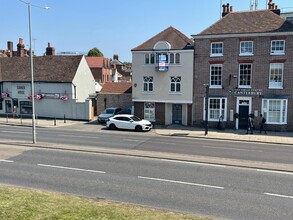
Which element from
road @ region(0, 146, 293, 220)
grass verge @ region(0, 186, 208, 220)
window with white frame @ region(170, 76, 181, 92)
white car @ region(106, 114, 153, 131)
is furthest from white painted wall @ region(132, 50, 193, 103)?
grass verge @ region(0, 186, 208, 220)

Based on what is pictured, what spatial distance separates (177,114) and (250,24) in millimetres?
11350

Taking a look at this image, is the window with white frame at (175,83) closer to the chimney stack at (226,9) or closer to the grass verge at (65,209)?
the chimney stack at (226,9)

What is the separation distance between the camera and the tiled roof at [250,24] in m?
27.7

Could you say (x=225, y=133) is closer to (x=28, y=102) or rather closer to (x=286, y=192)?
(x=286, y=192)

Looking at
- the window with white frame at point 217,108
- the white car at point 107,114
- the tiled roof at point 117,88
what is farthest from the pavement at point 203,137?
the tiled roof at point 117,88

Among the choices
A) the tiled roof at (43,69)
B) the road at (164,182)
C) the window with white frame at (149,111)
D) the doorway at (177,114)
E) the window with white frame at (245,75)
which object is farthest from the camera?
the tiled roof at (43,69)

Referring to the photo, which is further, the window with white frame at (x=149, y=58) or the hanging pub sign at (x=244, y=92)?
the window with white frame at (x=149, y=58)

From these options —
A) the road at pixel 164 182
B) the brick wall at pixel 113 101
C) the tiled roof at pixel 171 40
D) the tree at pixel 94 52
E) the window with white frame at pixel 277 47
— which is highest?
the tree at pixel 94 52

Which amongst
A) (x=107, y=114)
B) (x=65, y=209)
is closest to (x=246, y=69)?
(x=107, y=114)

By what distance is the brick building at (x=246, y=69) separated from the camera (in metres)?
27.7

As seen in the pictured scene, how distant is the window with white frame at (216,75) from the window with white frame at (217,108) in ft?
4.76

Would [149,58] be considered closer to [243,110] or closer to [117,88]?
[117,88]

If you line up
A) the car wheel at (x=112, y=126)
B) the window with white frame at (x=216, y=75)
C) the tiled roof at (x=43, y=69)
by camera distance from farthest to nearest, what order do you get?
the tiled roof at (x=43, y=69) → the window with white frame at (x=216, y=75) → the car wheel at (x=112, y=126)

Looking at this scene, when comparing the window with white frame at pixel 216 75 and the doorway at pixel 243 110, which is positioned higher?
the window with white frame at pixel 216 75
